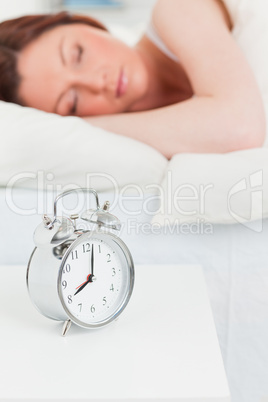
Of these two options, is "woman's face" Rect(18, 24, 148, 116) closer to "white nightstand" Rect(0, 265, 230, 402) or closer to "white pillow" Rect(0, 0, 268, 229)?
"white pillow" Rect(0, 0, 268, 229)

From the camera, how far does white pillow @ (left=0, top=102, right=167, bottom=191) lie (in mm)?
1071

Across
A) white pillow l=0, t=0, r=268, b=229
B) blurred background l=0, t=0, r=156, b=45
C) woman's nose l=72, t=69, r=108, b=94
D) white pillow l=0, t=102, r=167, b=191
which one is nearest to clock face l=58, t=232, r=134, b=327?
white pillow l=0, t=0, r=268, b=229

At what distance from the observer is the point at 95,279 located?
751 millimetres

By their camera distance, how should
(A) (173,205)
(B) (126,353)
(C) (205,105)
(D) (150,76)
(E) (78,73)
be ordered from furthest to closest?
(D) (150,76) < (E) (78,73) < (C) (205,105) < (A) (173,205) < (B) (126,353)

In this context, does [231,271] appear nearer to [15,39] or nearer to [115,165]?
[115,165]

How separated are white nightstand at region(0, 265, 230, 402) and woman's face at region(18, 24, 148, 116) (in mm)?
711

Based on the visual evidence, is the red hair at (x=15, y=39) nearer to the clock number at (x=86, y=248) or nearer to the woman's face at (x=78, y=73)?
the woman's face at (x=78, y=73)

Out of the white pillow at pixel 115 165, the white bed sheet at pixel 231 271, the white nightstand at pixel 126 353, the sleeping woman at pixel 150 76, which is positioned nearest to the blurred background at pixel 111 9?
the sleeping woman at pixel 150 76

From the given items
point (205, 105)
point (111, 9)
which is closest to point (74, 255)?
point (205, 105)

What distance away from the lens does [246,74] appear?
49.9 inches

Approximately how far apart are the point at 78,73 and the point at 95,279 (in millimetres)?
814

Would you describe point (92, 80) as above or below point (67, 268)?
above

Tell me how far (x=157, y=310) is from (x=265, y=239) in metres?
0.28

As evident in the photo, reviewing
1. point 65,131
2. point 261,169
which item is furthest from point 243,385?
point 65,131
